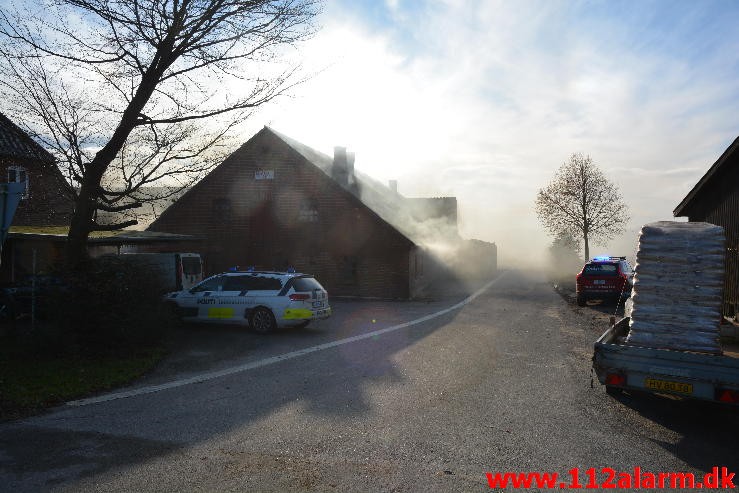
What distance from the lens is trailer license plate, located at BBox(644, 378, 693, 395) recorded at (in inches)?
219

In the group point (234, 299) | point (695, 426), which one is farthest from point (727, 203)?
point (234, 299)

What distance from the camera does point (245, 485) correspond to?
14.0 feet

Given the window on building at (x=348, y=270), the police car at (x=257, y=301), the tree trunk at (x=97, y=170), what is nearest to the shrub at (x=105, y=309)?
the tree trunk at (x=97, y=170)

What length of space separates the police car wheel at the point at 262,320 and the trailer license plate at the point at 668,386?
9.07 metres

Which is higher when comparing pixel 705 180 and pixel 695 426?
pixel 705 180

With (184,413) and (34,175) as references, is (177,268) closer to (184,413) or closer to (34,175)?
(34,175)

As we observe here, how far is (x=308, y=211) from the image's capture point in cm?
2594

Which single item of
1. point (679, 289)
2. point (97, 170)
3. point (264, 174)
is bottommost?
point (679, 289)

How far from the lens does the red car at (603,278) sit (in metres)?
18.5

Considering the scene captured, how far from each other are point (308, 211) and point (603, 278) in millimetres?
14362

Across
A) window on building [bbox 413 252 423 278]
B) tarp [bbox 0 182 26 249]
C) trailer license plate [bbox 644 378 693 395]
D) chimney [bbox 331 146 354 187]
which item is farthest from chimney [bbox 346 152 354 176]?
trailer license plate [bbox 644 378 693 395]

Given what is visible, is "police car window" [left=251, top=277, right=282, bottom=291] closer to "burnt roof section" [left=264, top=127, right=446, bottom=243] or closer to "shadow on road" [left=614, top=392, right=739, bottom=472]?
"shadow on road" [left=614, top=392, right=739, bottom=472]

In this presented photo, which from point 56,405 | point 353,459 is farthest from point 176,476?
point 56,405

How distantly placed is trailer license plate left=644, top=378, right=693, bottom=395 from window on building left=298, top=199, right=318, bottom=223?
21.0 metres
